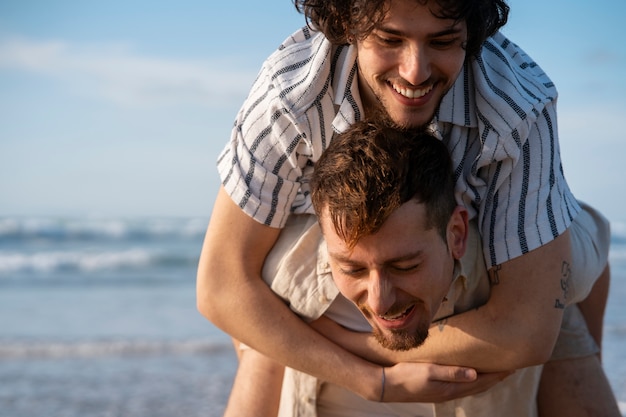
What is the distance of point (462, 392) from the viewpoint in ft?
11.4

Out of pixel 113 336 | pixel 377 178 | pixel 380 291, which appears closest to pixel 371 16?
pixel 377 178

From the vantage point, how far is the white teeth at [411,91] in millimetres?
3125

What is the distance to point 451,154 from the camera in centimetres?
329

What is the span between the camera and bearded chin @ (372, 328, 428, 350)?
3236mm

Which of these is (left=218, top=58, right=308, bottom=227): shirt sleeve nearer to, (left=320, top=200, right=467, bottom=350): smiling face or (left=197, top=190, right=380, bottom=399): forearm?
(left=197, top=190, right=380, bottom=399): forearm

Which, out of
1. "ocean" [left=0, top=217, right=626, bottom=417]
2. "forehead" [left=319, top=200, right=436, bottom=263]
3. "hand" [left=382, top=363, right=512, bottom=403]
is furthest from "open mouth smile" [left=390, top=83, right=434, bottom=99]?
"ocean" [left=0, top=217, right=626, bottom=417]

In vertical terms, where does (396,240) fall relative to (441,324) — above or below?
above

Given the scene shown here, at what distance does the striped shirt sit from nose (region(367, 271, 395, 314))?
42cm

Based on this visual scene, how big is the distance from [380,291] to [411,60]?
745 millimetres

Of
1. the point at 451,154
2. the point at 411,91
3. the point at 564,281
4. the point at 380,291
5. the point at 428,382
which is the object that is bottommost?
the point at 428,382

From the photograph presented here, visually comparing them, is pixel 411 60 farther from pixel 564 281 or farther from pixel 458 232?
pixel 564 281

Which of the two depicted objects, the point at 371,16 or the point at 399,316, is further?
the point at 399,316

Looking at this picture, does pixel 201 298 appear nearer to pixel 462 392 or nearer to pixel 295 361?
pixel 295 361

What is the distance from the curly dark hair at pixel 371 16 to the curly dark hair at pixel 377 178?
321 mm
